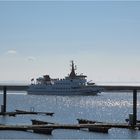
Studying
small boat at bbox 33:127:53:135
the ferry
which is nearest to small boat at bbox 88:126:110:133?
small boat at bbox 33:127:53:135

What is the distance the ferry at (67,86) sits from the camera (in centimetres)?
17264

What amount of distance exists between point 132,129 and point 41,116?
111 feet

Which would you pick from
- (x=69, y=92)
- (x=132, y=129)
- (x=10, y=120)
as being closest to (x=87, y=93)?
(x=69, y=92)

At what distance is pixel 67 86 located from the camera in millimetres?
174125

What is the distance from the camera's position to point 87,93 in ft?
587

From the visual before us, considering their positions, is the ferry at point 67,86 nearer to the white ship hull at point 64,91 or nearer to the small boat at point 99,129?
the white ship hull at point 64,91

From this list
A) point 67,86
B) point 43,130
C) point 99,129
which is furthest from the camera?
point 67,86

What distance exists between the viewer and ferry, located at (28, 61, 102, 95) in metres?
173

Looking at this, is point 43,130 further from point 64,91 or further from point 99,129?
point 64,91

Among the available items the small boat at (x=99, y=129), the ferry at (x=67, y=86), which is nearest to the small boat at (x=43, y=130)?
the small boat at (x=99, y=129)

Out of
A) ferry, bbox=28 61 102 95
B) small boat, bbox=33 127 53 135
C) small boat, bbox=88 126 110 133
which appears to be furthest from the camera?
ferry, bbox=28 61 102 95

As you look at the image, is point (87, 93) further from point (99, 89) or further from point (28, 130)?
point (28, 130)

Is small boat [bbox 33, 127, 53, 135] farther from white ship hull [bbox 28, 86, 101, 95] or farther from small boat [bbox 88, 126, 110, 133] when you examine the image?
white ship hull [bbox 28, 86, 101, 95]

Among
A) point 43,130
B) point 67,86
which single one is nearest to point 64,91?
point 67,86
